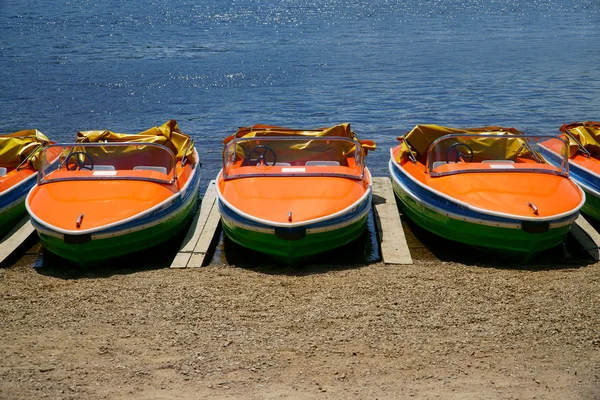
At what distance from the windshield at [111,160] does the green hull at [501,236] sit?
3.56 meters

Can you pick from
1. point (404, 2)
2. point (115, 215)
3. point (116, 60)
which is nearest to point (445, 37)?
point (116, 60)

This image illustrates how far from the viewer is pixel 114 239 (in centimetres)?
807

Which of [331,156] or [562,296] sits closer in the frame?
[562,296]

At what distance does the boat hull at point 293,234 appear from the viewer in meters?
7.88

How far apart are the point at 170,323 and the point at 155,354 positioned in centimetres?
61

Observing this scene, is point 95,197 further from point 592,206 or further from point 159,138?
point 592,206

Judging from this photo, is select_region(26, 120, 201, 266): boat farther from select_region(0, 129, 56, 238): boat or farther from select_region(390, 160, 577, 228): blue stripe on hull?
select_region(390, 160, 577, 228): blue stripe on hull

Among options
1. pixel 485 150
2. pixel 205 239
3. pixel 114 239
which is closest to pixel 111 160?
pixel 205 239

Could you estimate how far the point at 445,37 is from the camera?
37.7 m

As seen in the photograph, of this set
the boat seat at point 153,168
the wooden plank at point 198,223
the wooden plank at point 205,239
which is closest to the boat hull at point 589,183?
the wooden plank at point 205,239

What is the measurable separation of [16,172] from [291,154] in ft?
12.9

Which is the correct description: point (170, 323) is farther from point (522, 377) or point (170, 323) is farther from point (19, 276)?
point (522, 377)

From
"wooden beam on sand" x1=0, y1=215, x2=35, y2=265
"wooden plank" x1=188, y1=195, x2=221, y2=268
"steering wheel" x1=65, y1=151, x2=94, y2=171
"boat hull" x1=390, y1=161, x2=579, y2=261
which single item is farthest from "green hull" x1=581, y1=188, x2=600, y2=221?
"wooden beam on sand" x1=0, y1=215, x2=35, y2=265

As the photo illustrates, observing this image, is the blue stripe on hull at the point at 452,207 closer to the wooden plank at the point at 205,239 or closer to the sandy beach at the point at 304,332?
the sandy beach at the point at 304,332
